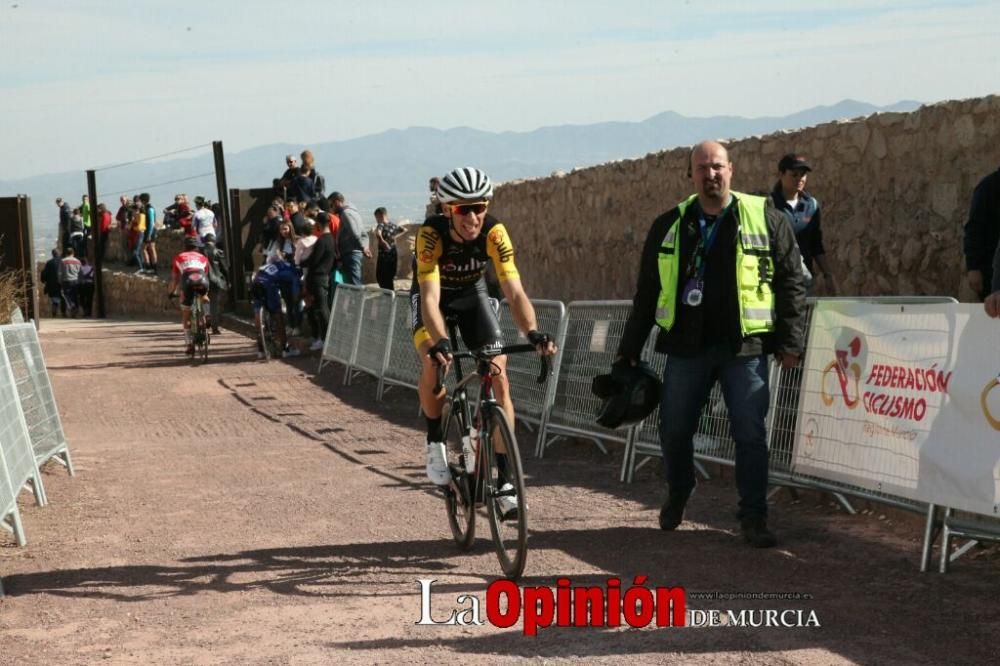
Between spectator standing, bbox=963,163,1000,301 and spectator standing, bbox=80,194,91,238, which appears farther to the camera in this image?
spectator standing, bbox=80,194,91,238

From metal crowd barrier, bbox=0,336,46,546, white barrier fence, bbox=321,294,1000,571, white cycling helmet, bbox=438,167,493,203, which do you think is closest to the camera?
white cycling helmet, bbox=438,167,493,203

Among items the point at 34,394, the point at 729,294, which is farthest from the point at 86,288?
the point at 729,294

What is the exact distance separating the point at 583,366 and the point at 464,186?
452cm

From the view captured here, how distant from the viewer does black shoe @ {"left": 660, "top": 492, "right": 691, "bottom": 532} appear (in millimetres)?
8344

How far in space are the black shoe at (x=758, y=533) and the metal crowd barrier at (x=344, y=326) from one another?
11.3 m

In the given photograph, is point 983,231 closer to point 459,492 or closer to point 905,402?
point 905,402

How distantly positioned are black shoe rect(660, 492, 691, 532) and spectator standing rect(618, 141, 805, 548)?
1.41 ft

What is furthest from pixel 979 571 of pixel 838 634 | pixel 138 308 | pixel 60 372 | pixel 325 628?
pixel 138 308

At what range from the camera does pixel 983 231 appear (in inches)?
351

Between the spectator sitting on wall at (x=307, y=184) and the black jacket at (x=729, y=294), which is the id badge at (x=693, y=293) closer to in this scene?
the black jacket at (x=729, y=294)

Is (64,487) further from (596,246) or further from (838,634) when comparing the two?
(596,246)

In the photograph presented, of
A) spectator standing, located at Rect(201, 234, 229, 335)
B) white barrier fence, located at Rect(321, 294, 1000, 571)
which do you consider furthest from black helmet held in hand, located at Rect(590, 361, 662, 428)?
spectator standing, located at Rect(201, 234, 229, 335)

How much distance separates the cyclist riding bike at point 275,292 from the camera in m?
21.2

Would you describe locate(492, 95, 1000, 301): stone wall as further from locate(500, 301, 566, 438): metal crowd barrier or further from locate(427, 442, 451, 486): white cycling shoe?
locate(427, 442, 451, 486): white cycling shoe
